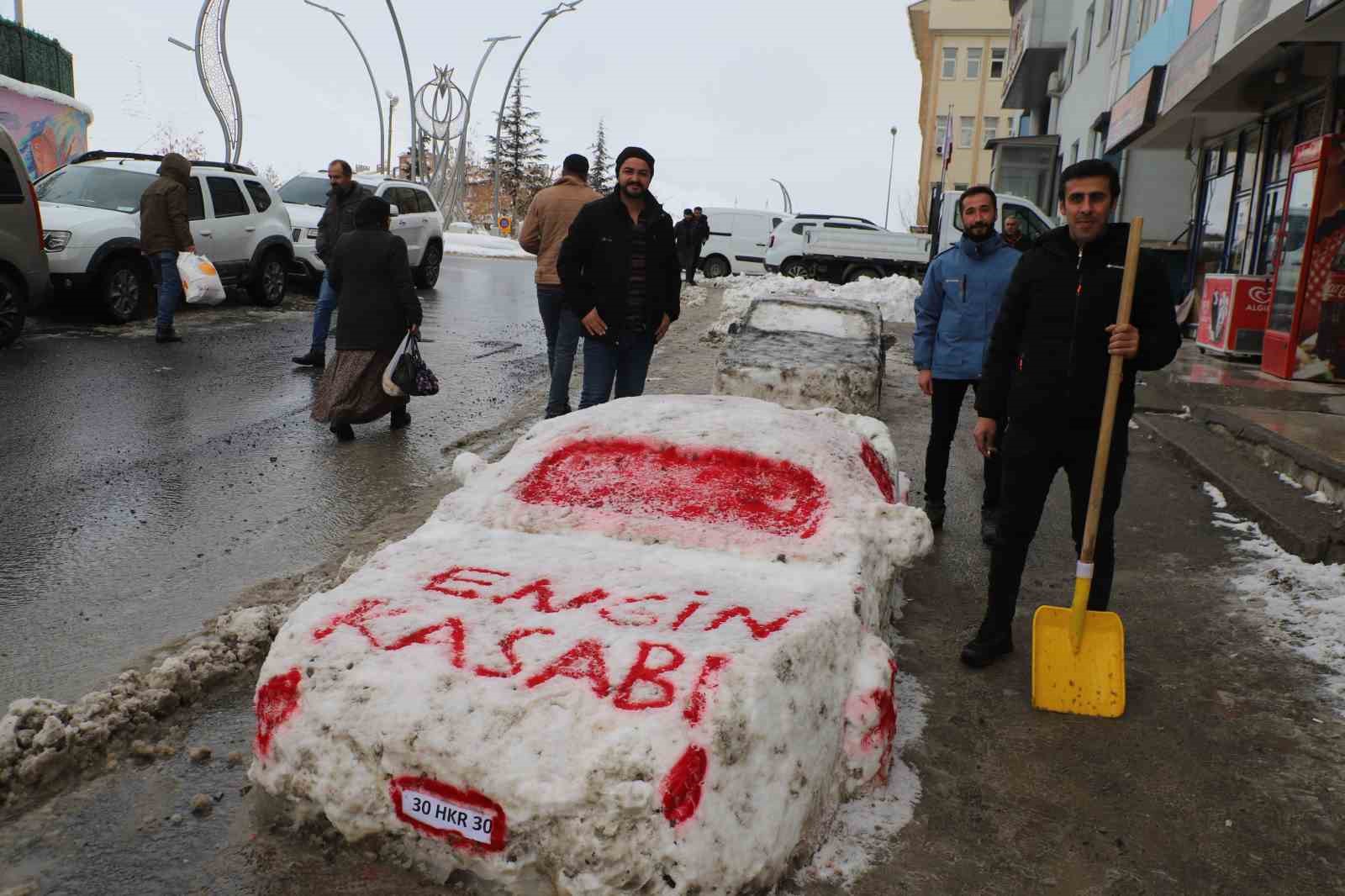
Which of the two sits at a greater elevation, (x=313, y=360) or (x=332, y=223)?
(x=332, y=223)

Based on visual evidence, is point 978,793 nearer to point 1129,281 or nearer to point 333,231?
point 1129,281

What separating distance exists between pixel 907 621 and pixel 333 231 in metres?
7.44

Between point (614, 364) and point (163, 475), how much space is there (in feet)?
9.07

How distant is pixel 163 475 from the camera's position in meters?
6.12

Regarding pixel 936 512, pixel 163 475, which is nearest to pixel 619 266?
pixel 936 512

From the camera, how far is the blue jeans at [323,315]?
914cm

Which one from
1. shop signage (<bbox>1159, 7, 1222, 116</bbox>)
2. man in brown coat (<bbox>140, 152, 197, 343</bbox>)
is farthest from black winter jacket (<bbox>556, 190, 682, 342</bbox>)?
shop signage (<bbox>1159, 7, 1222, 116</bbox>)

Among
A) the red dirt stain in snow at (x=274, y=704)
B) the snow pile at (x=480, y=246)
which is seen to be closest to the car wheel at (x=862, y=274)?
the snow pile at (x=480, y=246)

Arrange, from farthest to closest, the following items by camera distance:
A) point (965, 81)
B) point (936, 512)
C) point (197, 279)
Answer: point (965, 81) < point (197, 279) < point (936, 512)

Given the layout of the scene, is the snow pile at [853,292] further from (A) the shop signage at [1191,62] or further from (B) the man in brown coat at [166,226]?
(B) the man in brown coat at [166,226]

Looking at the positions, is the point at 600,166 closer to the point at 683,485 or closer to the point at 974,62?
the point at 974,62

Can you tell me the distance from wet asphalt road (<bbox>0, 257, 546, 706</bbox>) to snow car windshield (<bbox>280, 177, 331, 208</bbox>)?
5725mm

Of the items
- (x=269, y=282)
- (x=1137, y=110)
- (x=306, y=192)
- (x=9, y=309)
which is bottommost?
(x=9, y=309)

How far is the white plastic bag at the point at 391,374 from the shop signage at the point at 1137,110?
37.1ft
